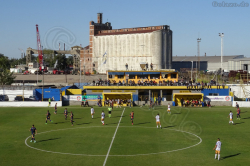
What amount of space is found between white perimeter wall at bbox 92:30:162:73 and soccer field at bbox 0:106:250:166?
86772 millimetres

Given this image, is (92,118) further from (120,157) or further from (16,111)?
(120,157)

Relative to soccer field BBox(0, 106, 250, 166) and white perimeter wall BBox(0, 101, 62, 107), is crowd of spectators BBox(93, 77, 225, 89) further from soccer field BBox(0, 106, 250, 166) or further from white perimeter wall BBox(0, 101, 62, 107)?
soccer field BBox(0, 106, 250, 166)

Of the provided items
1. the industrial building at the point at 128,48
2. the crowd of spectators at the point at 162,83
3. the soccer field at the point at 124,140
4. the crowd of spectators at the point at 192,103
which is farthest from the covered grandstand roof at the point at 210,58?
the soccer field at the point at 124,140

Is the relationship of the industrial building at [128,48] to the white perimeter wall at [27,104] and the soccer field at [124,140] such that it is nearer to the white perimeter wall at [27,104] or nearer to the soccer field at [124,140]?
the white perimeter wall at [27,104]

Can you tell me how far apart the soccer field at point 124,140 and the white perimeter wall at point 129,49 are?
3416 inches

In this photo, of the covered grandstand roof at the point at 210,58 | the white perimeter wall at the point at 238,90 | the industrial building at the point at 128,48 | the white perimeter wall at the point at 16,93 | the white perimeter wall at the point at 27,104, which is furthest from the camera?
the covered grandstand roof at the point at 210,58

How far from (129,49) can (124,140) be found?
11165 cm

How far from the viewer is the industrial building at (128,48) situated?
13600cm

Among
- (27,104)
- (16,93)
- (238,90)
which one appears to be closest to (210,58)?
(238,90)

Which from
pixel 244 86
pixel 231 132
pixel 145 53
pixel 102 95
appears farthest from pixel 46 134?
pixel 145 53

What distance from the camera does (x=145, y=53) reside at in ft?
457

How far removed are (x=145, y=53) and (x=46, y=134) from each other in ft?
349

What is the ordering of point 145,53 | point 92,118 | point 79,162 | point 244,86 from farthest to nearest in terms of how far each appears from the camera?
point 145,53 → point 244,86 → point 92,118 → point 79,162

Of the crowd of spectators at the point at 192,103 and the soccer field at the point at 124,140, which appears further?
the crowd of spectators at the point at 192,103
